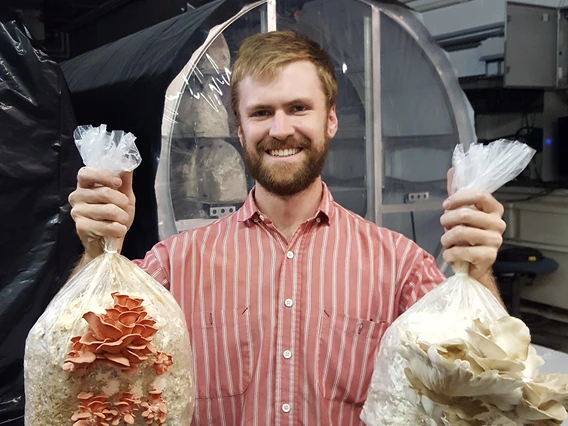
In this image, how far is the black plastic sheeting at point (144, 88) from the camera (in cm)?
192

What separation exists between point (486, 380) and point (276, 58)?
2.57 feet

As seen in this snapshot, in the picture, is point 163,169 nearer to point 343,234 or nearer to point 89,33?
point 343,234

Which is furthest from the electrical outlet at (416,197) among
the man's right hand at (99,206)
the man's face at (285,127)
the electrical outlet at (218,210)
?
the man's right hand at (99,206)

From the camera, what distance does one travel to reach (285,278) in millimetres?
1193

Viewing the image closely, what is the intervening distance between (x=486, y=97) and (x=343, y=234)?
3.34 meters

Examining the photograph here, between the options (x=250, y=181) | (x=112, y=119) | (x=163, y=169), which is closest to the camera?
(x=163, y=169)

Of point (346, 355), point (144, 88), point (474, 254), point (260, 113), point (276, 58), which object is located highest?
point (144, 88)

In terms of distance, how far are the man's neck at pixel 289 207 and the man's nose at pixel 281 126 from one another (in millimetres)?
142

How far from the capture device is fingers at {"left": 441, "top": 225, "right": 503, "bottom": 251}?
82 centimetres

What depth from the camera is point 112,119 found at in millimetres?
2336

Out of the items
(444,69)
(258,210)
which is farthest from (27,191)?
(444,69)

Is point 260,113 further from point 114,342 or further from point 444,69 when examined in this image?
point 444,69

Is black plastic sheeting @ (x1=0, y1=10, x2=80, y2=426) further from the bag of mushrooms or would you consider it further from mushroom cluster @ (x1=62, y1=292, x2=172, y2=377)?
the bag of mushrooms

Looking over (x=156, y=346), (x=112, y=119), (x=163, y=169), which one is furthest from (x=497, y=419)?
(x=112, y=119)
